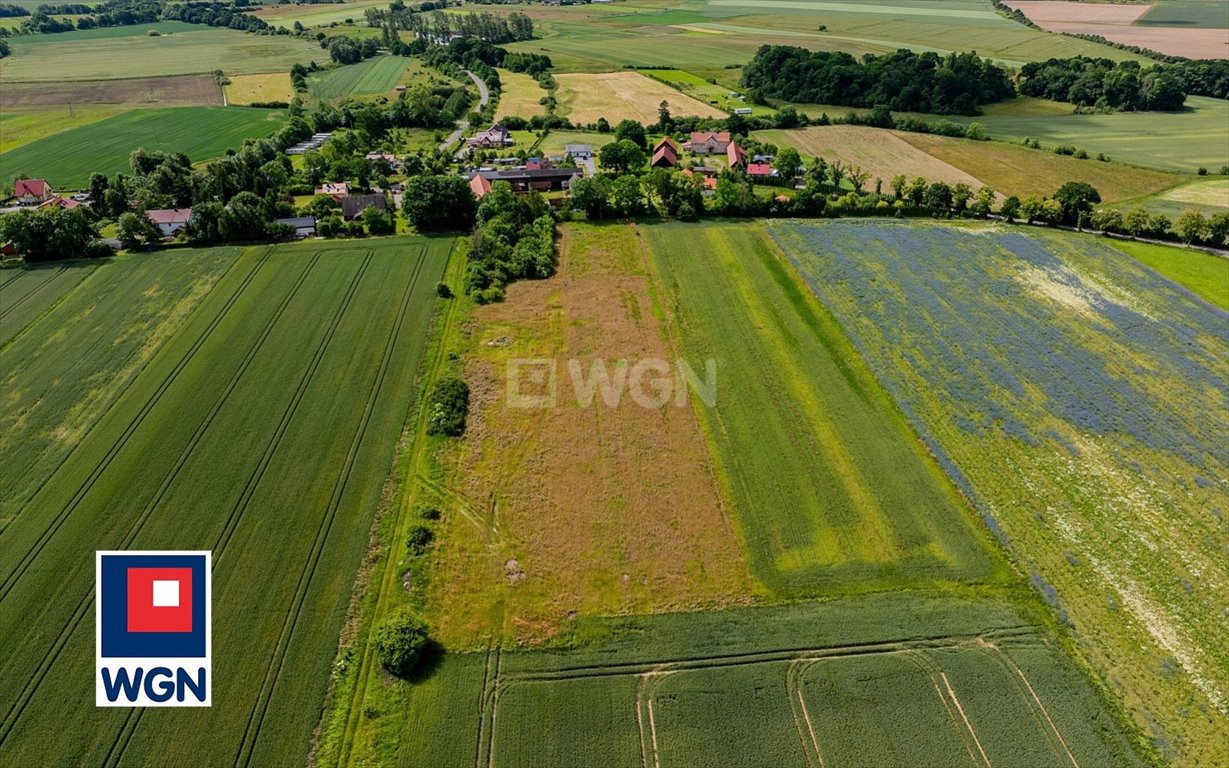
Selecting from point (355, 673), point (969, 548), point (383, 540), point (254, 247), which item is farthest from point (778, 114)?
point (355, 673)

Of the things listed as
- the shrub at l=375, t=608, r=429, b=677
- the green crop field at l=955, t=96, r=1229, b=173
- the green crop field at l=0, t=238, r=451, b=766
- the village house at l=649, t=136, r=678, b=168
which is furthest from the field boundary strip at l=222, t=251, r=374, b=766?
the green crop field at l=955, t=96, r=1229, b=173

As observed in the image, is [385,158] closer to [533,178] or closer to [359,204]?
[359,204]

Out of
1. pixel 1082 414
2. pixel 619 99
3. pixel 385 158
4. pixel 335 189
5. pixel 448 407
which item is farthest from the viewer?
pixel 619 99

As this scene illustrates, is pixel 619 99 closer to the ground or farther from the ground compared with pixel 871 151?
farther from the ground

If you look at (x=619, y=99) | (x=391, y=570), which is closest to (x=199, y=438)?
(x=391, y=570)

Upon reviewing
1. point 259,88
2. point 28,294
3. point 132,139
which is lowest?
point 28,294

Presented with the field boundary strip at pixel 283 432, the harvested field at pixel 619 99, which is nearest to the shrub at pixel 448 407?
the field boundary strip at pixel 283 432

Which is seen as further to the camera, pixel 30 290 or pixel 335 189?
pixel 335 189
